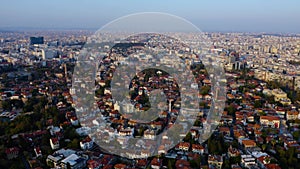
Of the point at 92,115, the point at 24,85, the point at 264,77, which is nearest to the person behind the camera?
the point at 92,115

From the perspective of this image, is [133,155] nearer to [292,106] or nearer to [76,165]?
[76,165]

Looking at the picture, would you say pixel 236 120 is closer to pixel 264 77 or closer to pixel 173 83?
pixel 173 83

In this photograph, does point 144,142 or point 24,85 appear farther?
point 24,85

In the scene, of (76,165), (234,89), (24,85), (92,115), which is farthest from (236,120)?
(24,85)

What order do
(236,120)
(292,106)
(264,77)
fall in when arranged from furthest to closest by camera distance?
(264,77) → (292,106) → (236,120)

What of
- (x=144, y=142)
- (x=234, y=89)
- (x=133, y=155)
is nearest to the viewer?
(x=133, y=155)

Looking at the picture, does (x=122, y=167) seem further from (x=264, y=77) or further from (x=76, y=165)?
(x=264, y=77)

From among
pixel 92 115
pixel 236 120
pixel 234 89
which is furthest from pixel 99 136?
pixel 234 89

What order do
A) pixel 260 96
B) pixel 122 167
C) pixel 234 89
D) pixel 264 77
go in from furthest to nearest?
pixel 264 77 → pixel 234 89 → pixel 260 96 → pixel 122 167
